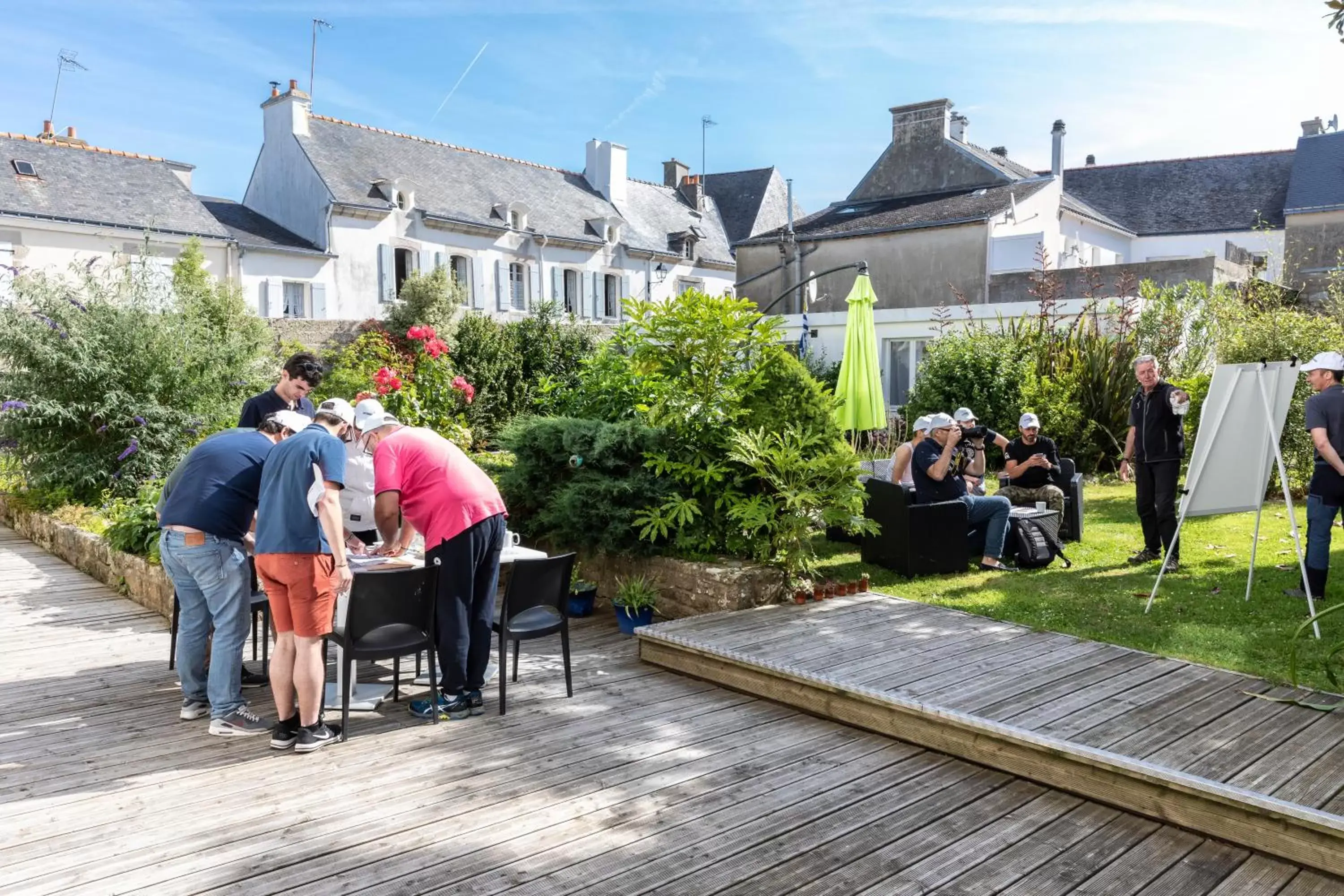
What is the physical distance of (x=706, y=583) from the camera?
274 inches

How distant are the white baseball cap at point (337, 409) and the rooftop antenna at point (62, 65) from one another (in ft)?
96.3

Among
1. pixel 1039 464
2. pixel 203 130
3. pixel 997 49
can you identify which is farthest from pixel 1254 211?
pixel 203 130

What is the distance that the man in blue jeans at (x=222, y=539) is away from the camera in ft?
16.3

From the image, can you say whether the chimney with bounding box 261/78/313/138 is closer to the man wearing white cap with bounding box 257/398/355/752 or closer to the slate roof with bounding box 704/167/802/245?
the slate roof with bounding box 704/167/802/245

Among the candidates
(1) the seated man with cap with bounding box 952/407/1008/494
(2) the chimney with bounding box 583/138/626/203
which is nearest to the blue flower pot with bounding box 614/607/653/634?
(1) the seated man with cap with bounding box 952/407/1008/494

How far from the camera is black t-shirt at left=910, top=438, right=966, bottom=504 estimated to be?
8211mm

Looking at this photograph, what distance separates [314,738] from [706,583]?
9.84 ft

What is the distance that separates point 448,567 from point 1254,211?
35.4 m

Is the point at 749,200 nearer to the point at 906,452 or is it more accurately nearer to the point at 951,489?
the point at 906,452

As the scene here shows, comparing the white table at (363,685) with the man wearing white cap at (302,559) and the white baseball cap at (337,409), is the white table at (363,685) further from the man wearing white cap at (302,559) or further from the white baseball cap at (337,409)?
the white baseball cap at (337,409)

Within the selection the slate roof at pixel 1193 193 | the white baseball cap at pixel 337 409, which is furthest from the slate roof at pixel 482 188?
the white baseball cap at pixel 337 409

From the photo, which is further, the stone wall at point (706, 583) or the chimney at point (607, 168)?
the chimney at point (607, 168)

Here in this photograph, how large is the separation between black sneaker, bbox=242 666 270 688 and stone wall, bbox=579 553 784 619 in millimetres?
2660

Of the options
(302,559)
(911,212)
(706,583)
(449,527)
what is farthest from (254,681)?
(911,212)
